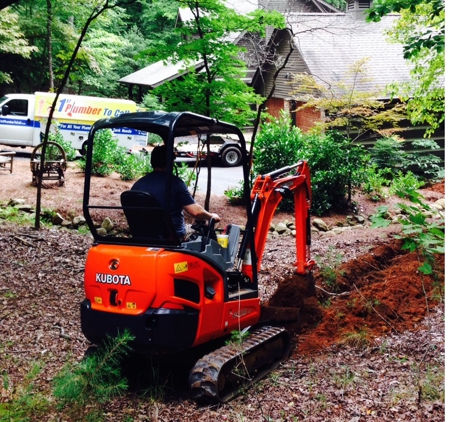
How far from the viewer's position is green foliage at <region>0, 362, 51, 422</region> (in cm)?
456

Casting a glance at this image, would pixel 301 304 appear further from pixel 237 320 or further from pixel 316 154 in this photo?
pixel 316 154

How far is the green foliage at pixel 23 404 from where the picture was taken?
179 inches

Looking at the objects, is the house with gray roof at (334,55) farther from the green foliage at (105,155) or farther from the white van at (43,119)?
the green foliage at (105,155)

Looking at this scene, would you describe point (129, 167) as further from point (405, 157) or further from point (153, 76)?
point (153, 76)

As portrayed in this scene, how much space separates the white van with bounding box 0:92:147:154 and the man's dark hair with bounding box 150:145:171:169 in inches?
678

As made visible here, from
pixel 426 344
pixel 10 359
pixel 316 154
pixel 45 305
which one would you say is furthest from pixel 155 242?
pixel 316 154

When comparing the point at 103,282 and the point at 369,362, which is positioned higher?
the point at 103,282

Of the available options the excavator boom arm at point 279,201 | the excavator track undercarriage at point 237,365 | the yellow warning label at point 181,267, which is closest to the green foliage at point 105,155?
the excavator boom arm at point 279,201

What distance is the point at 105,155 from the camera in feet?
55.4

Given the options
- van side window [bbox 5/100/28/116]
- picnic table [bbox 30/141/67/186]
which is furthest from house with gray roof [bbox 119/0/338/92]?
picnic table [bbox 30/141/67/186]

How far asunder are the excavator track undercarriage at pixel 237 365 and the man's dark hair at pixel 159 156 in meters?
1.66

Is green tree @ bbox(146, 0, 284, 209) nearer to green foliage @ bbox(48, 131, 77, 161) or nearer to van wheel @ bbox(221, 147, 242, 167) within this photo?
green foliage @ bbox(48, 131, 77, 161)

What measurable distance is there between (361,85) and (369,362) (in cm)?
1680

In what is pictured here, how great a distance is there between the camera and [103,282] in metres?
5.17
